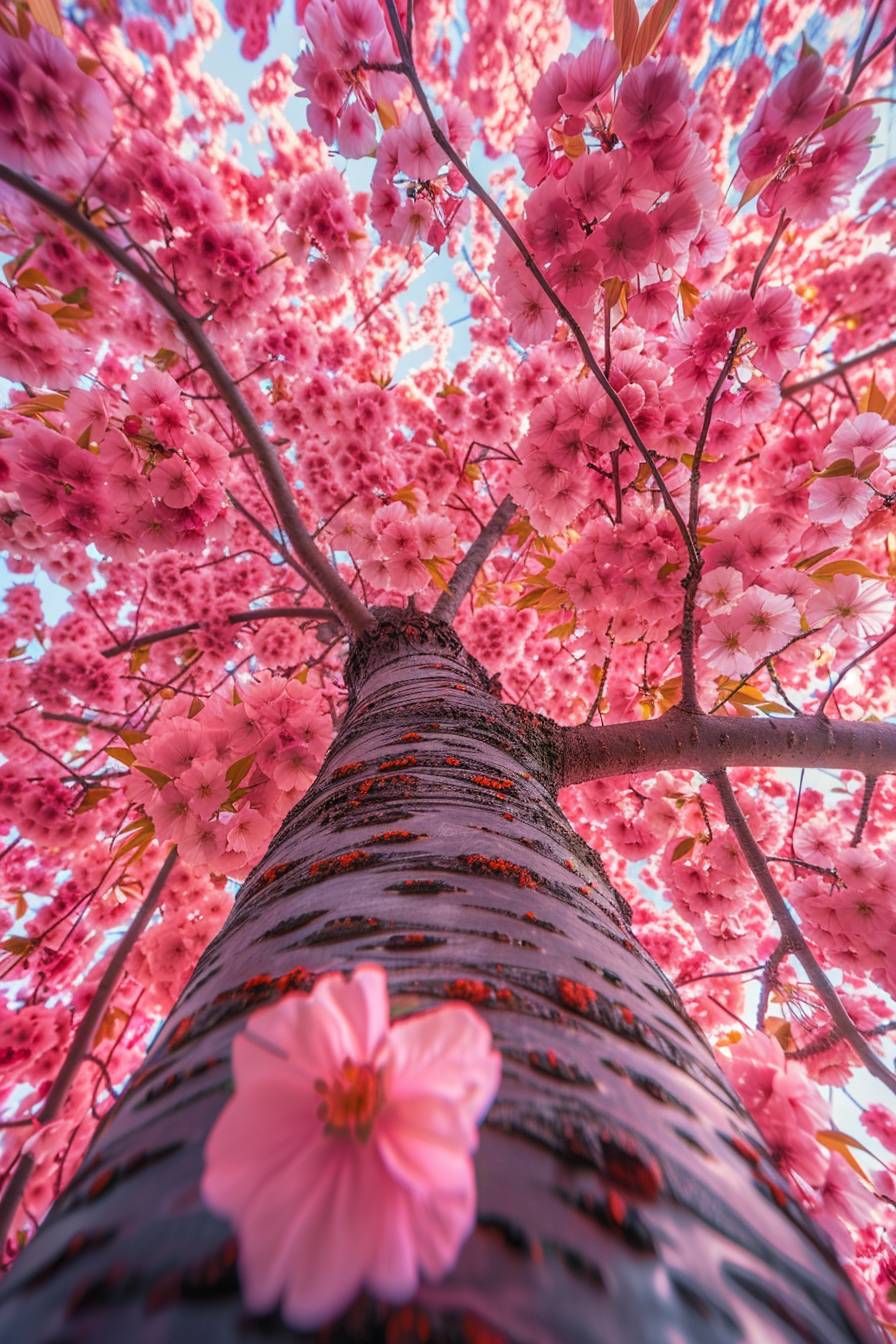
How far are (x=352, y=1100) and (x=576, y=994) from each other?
22 cm

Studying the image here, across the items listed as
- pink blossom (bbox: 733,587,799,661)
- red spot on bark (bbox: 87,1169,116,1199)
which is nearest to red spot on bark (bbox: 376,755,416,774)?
red spot on bark (bbox: 87,1169,116,1199)

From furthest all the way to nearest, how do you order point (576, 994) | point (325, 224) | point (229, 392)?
point (325, 224)
point (229, 392)
point (576, 994)

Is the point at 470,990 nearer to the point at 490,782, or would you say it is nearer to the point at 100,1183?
the point at 100,1183

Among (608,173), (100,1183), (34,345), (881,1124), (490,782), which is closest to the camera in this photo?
(100,1183)

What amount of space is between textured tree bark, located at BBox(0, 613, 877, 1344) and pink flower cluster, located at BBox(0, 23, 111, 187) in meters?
1.90

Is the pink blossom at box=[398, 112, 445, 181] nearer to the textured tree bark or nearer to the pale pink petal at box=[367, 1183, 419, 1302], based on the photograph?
the textured tree bark

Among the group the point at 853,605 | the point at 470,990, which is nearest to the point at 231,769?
the point at 470,990

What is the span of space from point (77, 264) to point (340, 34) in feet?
3.96

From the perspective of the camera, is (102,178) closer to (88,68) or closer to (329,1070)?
(88,68)

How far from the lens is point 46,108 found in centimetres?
137

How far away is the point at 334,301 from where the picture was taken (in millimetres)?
6605

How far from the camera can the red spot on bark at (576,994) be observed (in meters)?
0.42

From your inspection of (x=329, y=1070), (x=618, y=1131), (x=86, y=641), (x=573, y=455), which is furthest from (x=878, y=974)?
(x=86, y=641)

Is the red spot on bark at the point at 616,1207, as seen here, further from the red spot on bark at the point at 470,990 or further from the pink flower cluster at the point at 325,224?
the pink flower cluster at the point at 325,224
